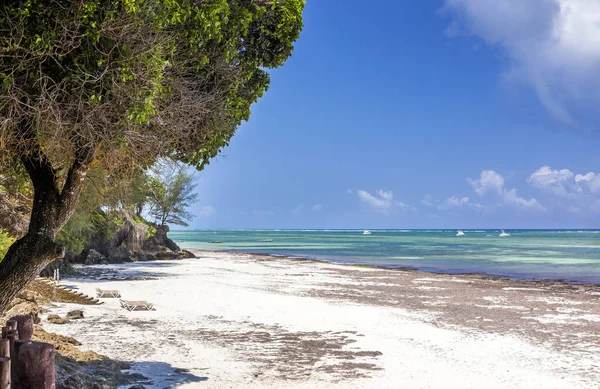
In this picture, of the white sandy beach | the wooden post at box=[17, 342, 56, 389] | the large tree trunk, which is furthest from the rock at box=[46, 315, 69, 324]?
the wooden post at box=[17, 342, 56, 389]

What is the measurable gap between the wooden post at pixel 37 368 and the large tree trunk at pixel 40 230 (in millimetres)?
1790

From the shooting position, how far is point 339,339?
12.5 m

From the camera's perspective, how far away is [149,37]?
523cm

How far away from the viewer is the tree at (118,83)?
495cm

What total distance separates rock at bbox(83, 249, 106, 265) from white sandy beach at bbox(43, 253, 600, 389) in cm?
1490

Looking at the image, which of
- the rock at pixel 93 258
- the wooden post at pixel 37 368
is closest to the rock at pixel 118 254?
the rock at pixel 93 258

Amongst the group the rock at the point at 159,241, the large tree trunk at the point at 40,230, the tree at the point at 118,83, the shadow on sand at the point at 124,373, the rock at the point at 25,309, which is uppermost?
the tree at the point at 118,83

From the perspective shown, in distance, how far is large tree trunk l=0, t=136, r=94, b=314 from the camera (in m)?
6.18

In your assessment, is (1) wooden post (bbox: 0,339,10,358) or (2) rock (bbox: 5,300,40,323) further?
(2) rock (bbox: 5,300,40,323)

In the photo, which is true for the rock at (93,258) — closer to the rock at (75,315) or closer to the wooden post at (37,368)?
the rock at (75,315)

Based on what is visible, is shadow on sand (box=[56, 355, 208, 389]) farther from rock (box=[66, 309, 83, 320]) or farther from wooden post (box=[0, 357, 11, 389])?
rock (box=[66, 309, 83, 320])

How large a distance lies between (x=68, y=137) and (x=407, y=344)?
28.6ft

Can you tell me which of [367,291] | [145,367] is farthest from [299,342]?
[367,291]

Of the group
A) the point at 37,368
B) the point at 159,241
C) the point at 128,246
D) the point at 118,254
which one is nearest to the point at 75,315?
the point at 37,368
